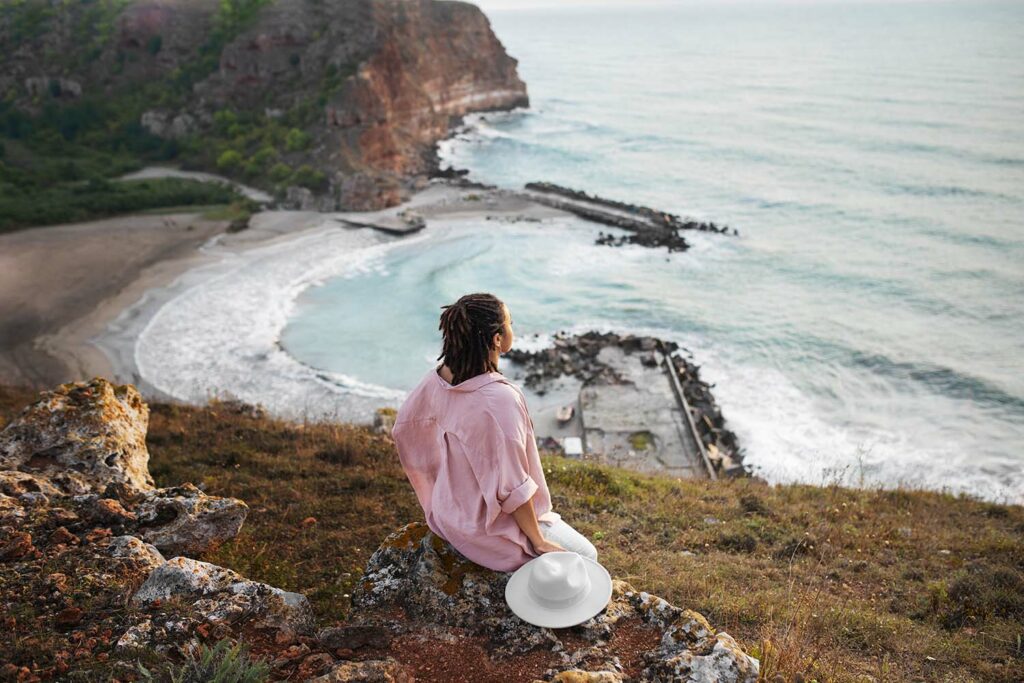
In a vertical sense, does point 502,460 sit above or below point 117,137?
below

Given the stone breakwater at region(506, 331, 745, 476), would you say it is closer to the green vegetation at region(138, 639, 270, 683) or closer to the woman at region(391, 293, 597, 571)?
the woman at region(391, 293, 597, 571)

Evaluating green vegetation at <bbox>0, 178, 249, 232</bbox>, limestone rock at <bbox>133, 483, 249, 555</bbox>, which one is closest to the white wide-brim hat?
limestone rock at <bbox>133, 483, 249, 555</bbox>

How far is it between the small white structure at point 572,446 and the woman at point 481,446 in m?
12.9

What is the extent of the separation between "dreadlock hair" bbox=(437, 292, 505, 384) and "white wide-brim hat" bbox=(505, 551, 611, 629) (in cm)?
116

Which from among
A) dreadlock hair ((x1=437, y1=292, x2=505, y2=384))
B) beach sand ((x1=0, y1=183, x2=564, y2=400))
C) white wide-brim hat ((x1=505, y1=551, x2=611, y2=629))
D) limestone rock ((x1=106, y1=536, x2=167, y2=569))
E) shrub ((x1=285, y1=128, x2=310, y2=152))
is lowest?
beach sand ((x1=0, y1=183, x2=564, y2=400))

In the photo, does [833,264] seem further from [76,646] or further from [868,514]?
[76,646]

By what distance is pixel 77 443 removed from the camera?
21.4 ft

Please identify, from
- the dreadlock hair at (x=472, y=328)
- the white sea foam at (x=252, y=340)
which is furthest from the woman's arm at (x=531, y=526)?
the white sea foam at (x=252, y=340)

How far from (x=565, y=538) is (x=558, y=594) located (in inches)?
19.1

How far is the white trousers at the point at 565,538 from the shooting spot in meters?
4.36

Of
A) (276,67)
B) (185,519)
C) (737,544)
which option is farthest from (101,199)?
(737,544)

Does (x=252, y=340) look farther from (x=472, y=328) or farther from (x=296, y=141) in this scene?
(x=296, y=141)

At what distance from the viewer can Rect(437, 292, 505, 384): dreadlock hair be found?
13.0ft

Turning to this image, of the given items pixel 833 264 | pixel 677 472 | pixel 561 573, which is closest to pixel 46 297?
pixel 677 472
